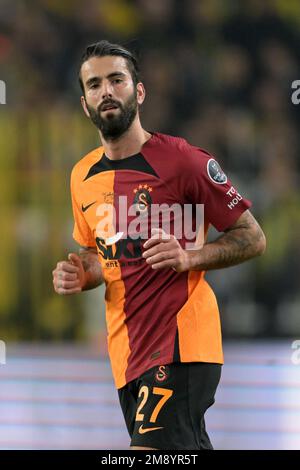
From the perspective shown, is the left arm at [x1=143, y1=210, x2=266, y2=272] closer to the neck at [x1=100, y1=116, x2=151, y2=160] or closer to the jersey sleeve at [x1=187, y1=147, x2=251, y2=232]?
the jersey sleeve at [x1=187, y1=147, x2=251, y2=232]

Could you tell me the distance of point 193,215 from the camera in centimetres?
393

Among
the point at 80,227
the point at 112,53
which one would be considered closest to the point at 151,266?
the point at 80,227

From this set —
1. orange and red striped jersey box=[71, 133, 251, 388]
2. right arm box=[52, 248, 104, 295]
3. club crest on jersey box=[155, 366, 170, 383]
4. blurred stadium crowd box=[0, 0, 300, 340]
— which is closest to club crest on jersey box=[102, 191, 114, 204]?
orange and red striped jersey box=[71, 133, 251, 388]

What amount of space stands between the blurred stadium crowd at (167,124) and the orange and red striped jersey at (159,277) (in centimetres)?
330

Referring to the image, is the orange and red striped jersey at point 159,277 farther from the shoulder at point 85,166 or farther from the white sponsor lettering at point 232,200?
the shoulder at point 85,166

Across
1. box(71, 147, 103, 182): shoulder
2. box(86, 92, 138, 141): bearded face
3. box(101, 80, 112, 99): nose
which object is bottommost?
box(71, 147, 103, 182): shoulder

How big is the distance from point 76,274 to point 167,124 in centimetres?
416

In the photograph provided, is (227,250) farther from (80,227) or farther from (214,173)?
(80,227)

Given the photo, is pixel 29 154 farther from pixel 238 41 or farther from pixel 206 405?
pixel 206 405

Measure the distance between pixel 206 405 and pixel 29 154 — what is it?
3.92 metres

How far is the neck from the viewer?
402cm

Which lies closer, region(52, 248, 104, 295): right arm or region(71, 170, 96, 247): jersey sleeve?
region(52, 248, 104, 295): right arm

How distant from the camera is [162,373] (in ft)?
12.4

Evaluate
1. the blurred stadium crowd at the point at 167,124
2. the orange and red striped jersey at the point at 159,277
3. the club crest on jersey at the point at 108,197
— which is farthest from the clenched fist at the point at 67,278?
the blurred stadium crowd at the point at 167,124
